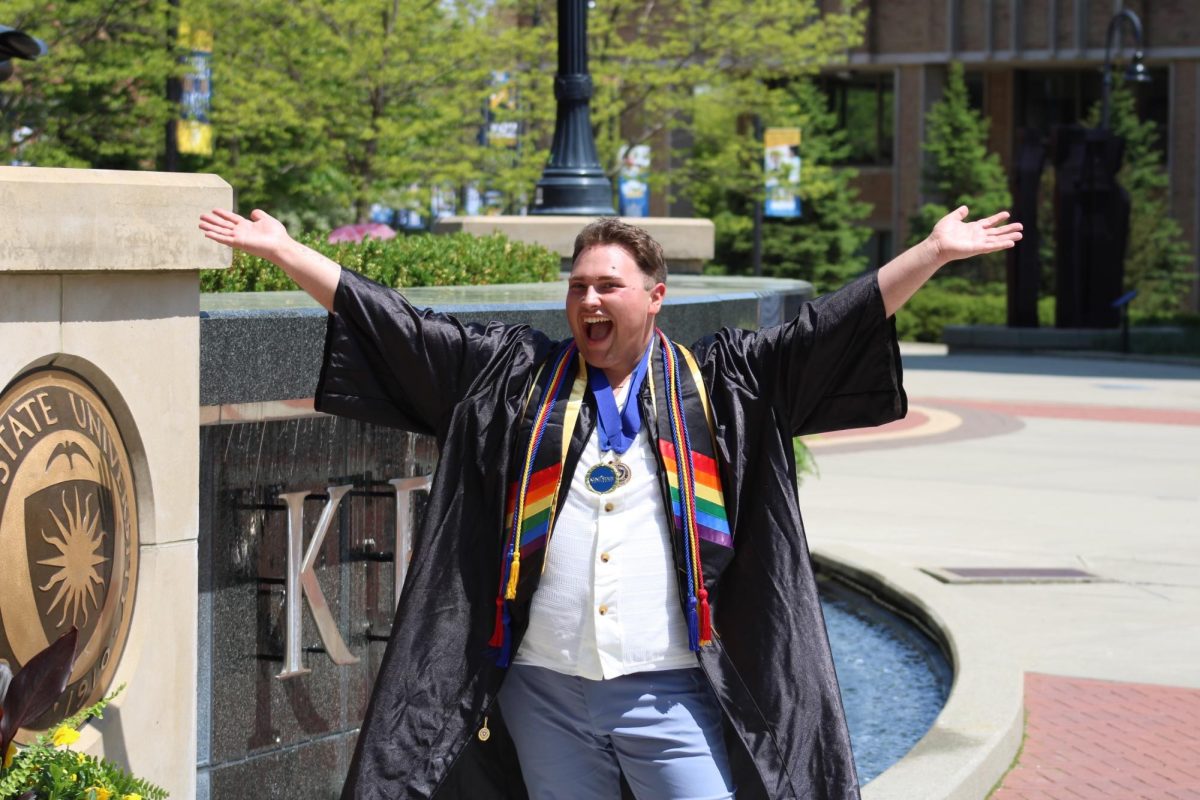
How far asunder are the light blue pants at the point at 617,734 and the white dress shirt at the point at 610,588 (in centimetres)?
5

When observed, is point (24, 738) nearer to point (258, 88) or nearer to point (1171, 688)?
point (1171, 688)

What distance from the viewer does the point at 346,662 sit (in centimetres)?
550

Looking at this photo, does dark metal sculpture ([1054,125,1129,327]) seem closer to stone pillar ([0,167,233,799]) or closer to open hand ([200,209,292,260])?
stone pillar ([0,167,233,799])

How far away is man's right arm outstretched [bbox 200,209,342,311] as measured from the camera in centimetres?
379

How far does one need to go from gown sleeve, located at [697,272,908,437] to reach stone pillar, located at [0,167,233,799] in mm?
1424

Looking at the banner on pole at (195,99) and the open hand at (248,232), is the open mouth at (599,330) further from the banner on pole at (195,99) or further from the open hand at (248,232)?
the banner on pole at (195,99)

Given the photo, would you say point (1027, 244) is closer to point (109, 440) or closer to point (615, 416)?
point (109, 440)

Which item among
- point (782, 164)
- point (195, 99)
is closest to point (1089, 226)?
point (782, 164)

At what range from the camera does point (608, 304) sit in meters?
3.67

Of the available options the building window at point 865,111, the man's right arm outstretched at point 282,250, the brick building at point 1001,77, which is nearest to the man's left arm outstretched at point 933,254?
the man's right arm outstretched at point 282,250

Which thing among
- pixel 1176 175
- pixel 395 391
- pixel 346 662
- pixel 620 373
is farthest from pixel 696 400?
pixel 1176 175

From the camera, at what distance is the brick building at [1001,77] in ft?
177

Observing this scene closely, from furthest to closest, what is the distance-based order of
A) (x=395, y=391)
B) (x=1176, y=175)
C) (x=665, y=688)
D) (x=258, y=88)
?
(x=1176, y=175) → (x=258, y=88) → (x=395, y=391) → (x=665, y=688)

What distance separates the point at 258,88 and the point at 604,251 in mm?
18403
